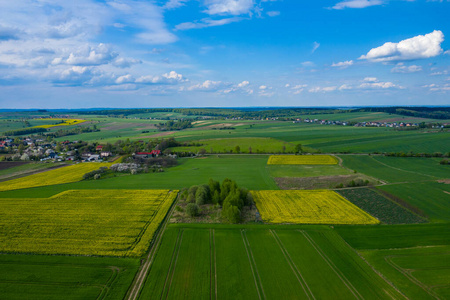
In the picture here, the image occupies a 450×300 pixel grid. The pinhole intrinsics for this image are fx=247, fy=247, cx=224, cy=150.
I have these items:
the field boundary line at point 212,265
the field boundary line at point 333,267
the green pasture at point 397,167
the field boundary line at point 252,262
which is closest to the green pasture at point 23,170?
the field boundary line at point 212,265

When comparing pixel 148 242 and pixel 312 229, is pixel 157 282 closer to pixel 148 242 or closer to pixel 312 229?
pixel 148 242

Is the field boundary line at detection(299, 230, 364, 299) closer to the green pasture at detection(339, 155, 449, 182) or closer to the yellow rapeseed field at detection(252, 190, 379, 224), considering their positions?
the yellow rapeseed field at detection(252, 190, 379, 224)

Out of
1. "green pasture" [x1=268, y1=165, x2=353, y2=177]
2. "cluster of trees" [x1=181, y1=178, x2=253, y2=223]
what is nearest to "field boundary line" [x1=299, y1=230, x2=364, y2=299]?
"cluster of trees" [x1=181, y1=178, x2=253, y2=223]

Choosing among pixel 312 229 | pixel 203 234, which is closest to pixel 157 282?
pixel 203 234

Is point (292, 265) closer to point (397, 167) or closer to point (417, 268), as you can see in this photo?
point (417, 268)

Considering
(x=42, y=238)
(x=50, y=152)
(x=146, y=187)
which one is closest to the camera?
(x=42, y=238)
